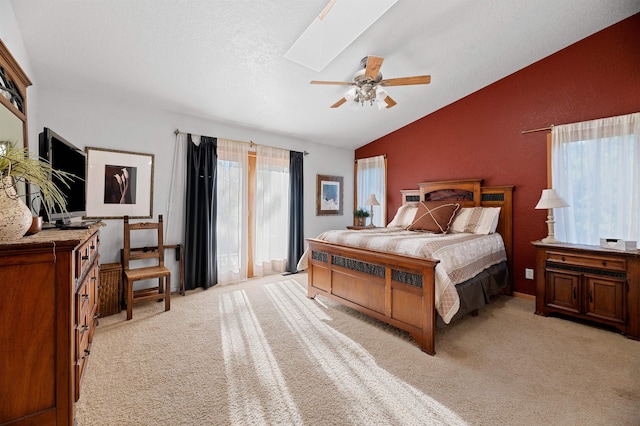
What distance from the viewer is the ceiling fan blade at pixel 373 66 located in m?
2.41

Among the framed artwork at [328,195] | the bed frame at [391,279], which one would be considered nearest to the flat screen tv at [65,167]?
the bed frame at [391,279]

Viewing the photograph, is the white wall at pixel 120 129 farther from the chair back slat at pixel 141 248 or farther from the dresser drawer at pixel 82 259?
the dresser drawer at pixel 82 259

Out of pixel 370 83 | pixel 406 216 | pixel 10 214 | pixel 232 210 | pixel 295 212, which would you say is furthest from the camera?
pixel 295 212

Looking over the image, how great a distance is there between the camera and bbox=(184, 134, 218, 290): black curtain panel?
3729mm

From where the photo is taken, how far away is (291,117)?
13.4ft

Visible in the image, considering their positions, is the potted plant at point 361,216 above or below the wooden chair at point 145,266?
above

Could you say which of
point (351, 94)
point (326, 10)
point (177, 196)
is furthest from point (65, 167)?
point (351, 94)

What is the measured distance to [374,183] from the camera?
5.53 m

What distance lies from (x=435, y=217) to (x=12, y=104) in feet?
14.2

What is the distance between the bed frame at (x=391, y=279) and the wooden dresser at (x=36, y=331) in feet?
7.24

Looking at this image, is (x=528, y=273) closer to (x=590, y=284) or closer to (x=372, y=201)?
(x=590, y=284)

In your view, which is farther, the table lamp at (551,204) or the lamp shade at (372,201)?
the lamp shade at (372,201)

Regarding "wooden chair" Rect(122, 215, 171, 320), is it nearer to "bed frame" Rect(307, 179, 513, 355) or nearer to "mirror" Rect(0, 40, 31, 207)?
"mirror" Rect(0, 40, 31, 207)

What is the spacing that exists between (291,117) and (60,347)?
3.64 m
